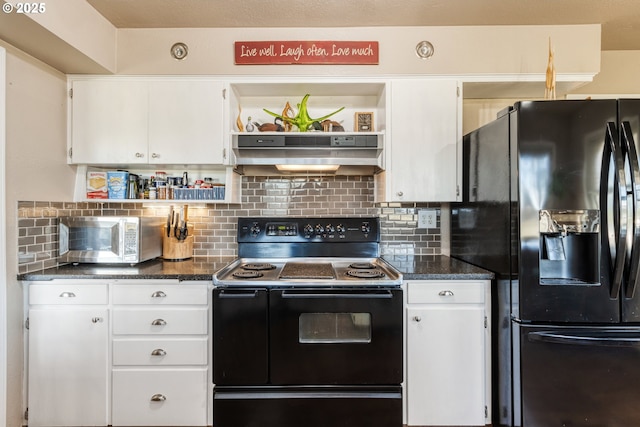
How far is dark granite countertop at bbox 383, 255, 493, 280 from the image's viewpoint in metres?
1.85

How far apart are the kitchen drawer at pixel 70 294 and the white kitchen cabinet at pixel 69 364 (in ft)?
0.05

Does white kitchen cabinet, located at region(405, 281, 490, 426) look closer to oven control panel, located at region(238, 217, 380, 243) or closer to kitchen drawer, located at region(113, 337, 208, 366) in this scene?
oven control panel, located at region(238, 217, 380, 243)

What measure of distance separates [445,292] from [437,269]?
0.49ft

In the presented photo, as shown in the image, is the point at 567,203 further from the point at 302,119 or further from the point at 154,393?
the point at 154,393

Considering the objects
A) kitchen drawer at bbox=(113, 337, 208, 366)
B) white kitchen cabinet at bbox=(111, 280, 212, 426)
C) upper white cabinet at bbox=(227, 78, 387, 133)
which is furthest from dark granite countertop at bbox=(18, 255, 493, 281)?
upper white cabinet at bbox=(227, 78, 387, 133)

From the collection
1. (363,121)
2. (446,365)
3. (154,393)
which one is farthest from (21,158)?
(446,365)

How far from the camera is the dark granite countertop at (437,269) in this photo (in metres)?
1.85

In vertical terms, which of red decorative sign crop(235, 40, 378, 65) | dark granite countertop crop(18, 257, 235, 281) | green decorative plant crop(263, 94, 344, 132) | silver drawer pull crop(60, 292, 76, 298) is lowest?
silver drawer pull crop(60, 292, 76, 298)

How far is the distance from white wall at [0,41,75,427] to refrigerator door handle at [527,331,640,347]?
2.61 metres

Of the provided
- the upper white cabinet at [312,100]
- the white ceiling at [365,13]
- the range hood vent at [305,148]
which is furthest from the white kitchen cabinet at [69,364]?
the white ceiling at [365,13]

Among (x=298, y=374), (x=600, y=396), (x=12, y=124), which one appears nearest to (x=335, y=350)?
(x=298, y=374)

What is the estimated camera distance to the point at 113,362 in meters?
1.86

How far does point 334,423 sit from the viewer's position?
70.4 inches

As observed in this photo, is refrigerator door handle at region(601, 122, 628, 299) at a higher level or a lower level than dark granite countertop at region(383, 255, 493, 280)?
higher
